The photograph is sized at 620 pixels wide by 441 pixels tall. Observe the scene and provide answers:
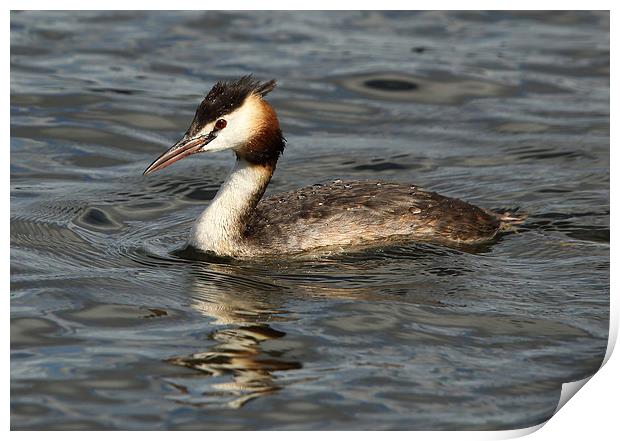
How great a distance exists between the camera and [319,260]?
399 inches

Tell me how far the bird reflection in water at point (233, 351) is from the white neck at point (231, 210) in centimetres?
39

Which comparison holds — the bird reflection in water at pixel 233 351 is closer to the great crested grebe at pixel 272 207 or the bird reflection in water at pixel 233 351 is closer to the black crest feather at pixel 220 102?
the great crested grebe at pixel 272 207

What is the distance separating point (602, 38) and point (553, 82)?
5.69ft

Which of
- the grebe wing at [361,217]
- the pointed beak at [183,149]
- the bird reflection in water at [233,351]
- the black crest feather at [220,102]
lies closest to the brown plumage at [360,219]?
the grebe wing at [361,217]

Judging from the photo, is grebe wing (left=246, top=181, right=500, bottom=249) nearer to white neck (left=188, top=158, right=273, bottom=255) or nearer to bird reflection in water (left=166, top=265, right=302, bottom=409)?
white neck (left=188, top=158, right=273, bottom=255)

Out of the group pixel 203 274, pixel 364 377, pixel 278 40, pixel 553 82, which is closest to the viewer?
pixel 364 377

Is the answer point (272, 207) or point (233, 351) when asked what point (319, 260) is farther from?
point (233, 351)

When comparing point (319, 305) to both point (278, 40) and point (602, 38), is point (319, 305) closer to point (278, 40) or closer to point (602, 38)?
point (278, 40)

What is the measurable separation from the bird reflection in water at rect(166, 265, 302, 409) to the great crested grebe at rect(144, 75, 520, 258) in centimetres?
50

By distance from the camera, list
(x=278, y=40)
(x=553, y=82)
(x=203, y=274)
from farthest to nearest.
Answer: (x=278, y=40), (x=553, y=82), (x=203, y=274)

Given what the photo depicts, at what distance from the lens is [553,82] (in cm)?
1548

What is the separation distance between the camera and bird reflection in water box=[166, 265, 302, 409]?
750 cm

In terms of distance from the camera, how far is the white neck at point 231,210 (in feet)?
33.3
